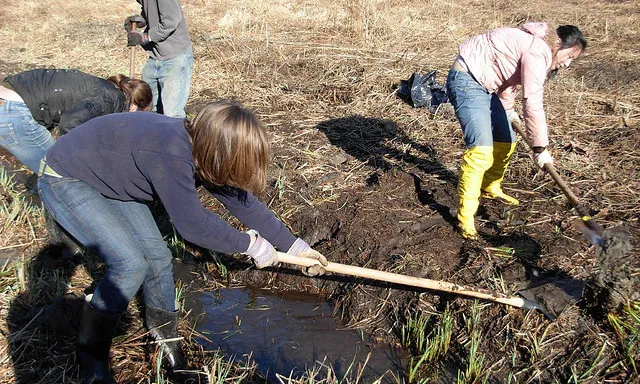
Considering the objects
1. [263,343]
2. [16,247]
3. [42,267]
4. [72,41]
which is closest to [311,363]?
[263,343]

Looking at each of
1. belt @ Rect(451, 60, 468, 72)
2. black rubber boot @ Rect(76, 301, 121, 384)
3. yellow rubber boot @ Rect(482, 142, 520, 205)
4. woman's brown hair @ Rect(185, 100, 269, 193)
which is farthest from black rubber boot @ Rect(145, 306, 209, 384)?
yellow rubber boot @ Rect(482, 142, 520, 205)

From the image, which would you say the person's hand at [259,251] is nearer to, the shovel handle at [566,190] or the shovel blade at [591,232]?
the shovel blade at [591,232]

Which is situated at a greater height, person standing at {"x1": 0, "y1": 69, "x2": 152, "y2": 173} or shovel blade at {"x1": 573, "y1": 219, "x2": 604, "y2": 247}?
person standing at {"x1": 0, "y1": 69, "x2": 152, "y2": 173}

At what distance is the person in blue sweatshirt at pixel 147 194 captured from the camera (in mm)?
2240

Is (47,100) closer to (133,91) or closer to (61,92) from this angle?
(61,92)

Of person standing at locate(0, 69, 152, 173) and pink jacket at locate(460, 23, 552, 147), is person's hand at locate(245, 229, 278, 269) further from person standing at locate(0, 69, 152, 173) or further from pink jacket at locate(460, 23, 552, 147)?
pink jacket at locate(460, 23, 552, 147)

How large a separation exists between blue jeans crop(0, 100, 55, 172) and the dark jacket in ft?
0.23

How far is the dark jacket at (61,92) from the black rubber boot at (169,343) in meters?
1.49

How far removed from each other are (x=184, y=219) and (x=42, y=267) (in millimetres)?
1918

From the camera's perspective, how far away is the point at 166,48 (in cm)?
511

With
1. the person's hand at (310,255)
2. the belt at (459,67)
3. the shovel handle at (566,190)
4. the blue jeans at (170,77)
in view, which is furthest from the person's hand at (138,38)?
the shovel handle at (566,190)

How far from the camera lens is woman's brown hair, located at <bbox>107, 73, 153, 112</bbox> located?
12.6 feet

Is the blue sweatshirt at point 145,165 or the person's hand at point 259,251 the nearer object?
the blue sweatshirt at point 145,165

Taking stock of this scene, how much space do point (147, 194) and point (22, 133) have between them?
1819 millimetres
